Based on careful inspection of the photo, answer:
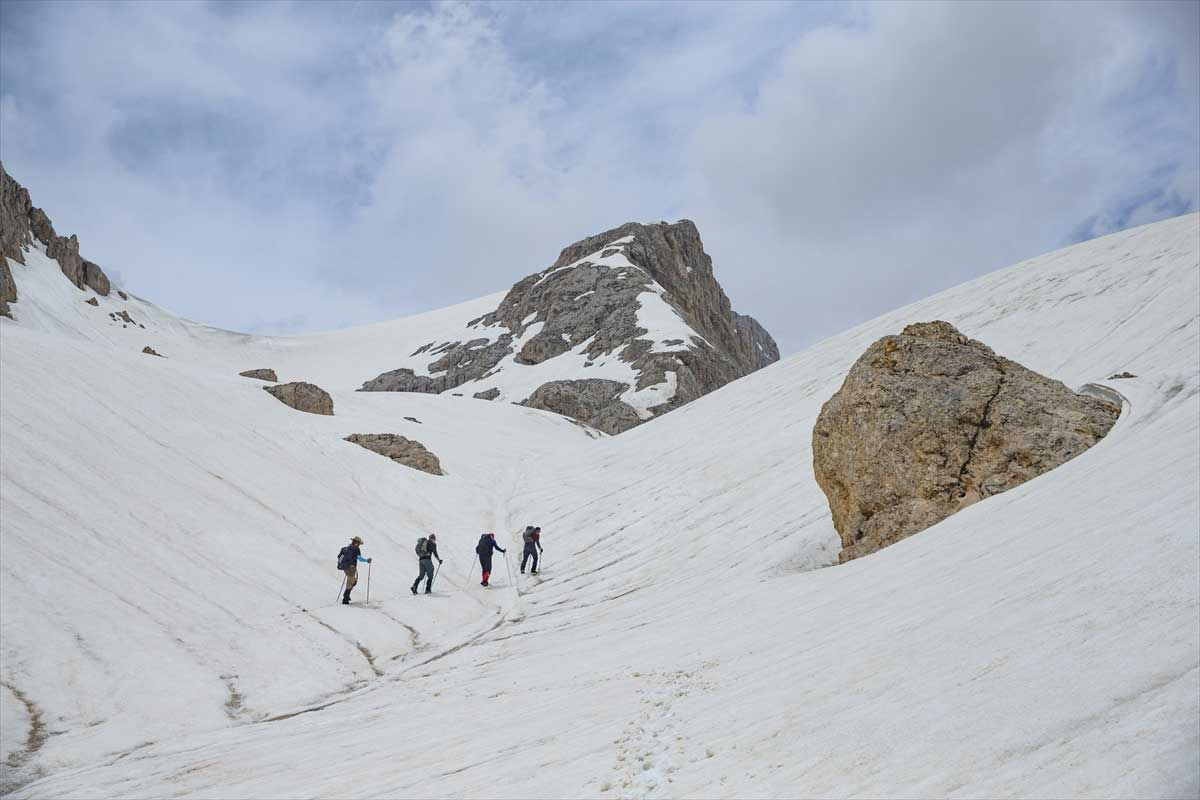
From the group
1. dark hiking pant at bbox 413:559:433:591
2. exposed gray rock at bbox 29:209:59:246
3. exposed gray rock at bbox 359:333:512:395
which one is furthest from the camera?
exposed gray rock at bbox 359:333:512:395

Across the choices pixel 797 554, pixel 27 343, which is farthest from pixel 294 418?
pixel 797 554

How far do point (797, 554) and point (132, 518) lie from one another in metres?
14.9

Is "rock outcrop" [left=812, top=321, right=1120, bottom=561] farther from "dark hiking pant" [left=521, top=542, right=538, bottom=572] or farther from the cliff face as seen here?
the cliff face

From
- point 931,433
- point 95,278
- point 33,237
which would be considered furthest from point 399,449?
point 95,278

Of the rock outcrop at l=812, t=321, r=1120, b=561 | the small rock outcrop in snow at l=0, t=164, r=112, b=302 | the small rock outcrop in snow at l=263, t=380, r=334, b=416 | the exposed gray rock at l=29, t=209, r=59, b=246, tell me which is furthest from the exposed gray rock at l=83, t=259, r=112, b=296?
the rock outcrop at l=812, t=321, r=1120, b=561

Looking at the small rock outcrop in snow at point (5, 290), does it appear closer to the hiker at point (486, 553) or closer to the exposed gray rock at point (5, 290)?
the exposed gray rock at point (5, 290)

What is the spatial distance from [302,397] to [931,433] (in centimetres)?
3163

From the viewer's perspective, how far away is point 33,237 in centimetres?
10300

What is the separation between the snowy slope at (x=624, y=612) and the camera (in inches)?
173

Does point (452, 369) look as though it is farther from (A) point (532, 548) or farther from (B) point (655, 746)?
(B) point (655, 746)

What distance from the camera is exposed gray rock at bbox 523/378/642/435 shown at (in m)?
69.8

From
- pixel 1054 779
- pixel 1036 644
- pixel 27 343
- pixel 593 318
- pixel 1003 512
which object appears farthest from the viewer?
pixel 593 318

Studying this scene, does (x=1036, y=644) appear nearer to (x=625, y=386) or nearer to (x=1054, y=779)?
(x=1054, y=779)

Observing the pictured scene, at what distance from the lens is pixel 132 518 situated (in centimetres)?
1598
